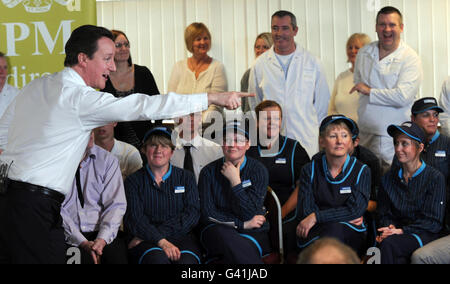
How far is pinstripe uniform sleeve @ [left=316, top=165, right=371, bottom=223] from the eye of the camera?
11.1ft

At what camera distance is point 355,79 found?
14.9 ft

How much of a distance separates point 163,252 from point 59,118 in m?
1.17

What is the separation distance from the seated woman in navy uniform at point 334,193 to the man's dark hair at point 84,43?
1542mm

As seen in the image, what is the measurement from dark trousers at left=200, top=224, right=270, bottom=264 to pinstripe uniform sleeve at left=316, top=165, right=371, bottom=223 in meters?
0.35

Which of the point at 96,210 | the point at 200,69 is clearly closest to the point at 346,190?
the point at 96,210

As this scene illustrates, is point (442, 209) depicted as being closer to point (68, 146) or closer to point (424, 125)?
point (424, 125)

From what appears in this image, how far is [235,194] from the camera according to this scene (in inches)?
133

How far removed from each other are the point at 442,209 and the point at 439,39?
10.6ft

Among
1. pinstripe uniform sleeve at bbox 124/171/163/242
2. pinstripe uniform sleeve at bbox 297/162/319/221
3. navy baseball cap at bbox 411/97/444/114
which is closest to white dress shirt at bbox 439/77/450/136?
navy baseball cap at bbox 411/97/444/114

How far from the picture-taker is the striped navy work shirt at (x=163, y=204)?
134 inches

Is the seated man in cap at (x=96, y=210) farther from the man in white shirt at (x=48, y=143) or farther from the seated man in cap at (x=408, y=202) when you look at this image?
the seated man in cap at (x=408, y=202)

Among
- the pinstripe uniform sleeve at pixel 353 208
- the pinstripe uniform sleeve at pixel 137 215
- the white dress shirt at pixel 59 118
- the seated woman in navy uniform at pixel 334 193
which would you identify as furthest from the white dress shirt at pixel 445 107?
the white dress shirt at pixel 59 118
